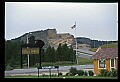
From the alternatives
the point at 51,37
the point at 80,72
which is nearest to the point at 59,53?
the point at 51,37

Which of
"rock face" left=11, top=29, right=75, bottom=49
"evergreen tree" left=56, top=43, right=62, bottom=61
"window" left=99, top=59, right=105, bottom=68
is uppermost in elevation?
"rock face" left=11, top=29, right=75, bottom=49

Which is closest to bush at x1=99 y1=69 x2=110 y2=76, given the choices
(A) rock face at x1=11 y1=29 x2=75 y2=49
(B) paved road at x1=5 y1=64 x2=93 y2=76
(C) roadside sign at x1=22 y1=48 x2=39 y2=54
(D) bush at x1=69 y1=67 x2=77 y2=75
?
(B) paved road at x1=5 y1=64 x2=93 y2=76

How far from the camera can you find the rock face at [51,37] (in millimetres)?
3909

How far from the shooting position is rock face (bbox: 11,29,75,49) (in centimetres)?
391

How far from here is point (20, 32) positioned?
393cm

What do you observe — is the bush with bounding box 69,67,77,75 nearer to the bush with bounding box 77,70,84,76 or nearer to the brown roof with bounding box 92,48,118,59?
the bush with bounding box 77,70,84,76

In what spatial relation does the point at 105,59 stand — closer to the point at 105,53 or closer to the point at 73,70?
the point at 105,53

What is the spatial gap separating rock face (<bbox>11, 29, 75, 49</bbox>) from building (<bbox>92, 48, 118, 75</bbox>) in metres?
0.35

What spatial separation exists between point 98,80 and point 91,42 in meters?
0.48

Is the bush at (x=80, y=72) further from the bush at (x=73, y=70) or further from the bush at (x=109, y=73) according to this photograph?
the bush at (x=109, y=73)

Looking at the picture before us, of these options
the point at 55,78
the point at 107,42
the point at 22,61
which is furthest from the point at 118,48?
the point at 22,61

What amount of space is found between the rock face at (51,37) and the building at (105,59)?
35 centimetres

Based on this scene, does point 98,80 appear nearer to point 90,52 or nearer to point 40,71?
point 90,52

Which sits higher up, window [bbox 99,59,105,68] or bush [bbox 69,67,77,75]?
window [bbox 99,59,105,68]
